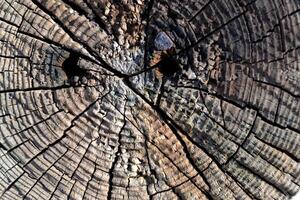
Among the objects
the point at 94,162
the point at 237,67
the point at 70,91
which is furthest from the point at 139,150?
the point at 237,67

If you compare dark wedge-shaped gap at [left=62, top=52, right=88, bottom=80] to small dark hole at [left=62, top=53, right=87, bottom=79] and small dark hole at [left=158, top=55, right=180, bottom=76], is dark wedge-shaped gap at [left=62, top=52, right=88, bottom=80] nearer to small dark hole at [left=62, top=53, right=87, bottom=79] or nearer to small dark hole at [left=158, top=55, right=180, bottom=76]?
small dark hole at [left=62, top=53, right=87, bottom=79]

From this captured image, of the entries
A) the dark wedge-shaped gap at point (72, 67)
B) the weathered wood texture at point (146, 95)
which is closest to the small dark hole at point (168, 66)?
the weathered wood texture at point (146, 95)

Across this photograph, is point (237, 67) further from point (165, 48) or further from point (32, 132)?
point (32, 132)

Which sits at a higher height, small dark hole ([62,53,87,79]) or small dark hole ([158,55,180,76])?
small dark hole ([158,55,180,76])

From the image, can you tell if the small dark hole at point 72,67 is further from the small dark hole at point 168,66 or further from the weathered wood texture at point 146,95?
the small dark hole at point 168,66

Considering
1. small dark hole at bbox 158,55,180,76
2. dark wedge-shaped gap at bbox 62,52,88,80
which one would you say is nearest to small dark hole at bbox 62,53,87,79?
dark wedge-shaped gap at bbox 62,52,88,80

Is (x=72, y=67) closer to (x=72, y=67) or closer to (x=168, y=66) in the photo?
(x=72, y=67)

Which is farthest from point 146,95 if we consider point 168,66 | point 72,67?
point 72,67
